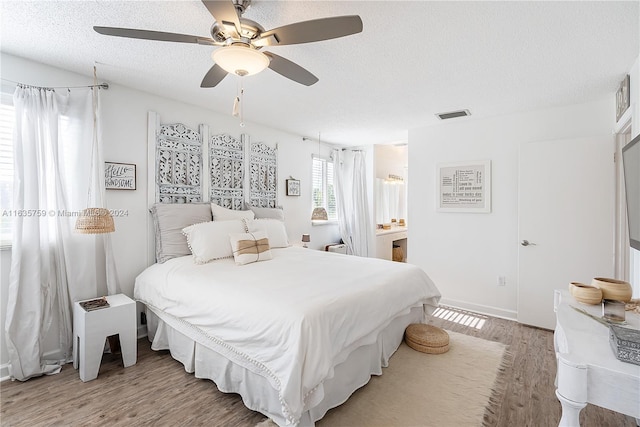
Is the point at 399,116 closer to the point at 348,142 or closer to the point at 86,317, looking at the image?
the point at 348,142

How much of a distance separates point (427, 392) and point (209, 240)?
2.26m

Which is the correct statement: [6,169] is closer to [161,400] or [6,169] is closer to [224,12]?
[161,400]

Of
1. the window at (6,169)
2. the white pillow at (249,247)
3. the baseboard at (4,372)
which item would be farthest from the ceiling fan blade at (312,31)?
the baseboard at (4,372)

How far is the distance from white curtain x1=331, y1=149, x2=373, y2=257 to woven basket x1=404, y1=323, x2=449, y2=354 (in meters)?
2.54

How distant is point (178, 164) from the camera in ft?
10.8

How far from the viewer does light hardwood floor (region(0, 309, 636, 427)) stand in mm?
1858

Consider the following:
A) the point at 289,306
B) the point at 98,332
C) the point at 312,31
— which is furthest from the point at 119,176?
the point at 312,31

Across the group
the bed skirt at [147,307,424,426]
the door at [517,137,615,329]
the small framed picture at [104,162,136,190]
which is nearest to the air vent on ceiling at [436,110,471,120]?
the door at [517,137,615,329]

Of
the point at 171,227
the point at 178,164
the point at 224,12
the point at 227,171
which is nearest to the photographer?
the point at 224,12

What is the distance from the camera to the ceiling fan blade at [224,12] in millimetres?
1317

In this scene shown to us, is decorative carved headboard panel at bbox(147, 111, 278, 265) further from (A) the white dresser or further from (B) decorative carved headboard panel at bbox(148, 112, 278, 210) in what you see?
(A) the white dresser

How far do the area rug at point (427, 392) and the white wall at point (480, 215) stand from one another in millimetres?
1203

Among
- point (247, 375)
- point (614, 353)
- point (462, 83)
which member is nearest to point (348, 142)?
point (462, 83)

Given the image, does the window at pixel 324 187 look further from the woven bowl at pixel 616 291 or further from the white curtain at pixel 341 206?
the woven bowl at pixel 616 291
